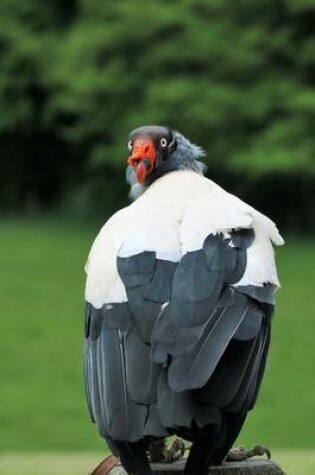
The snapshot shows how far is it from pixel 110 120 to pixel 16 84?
519cm

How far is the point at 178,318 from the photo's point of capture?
323 centimetres

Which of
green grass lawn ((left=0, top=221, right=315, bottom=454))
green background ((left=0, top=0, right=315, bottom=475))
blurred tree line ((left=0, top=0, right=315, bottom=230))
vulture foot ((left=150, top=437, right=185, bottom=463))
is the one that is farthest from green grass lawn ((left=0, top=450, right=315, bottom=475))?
blurred tree line ((left=0, top=0, right=315, bottom=230))

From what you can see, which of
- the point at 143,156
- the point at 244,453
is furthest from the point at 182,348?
the point at 244,453

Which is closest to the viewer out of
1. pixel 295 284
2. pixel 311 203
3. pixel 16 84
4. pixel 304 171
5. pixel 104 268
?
pixel 104 268

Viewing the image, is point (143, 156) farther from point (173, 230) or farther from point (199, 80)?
point (199, 80)

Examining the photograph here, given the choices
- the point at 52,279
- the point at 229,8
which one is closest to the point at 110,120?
the point at 229,8

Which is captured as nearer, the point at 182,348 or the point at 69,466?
the point at 182,348

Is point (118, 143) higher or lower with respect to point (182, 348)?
higher

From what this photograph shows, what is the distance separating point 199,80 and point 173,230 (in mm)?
18816

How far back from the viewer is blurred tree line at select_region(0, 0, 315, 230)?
21.1m

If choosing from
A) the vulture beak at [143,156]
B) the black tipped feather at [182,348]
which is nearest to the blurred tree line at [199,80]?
the vulture beak at [143,156]

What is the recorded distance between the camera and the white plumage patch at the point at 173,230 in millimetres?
3387

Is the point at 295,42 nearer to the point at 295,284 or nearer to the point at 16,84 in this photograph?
the point at 295,284

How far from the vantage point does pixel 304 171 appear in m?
20.7
